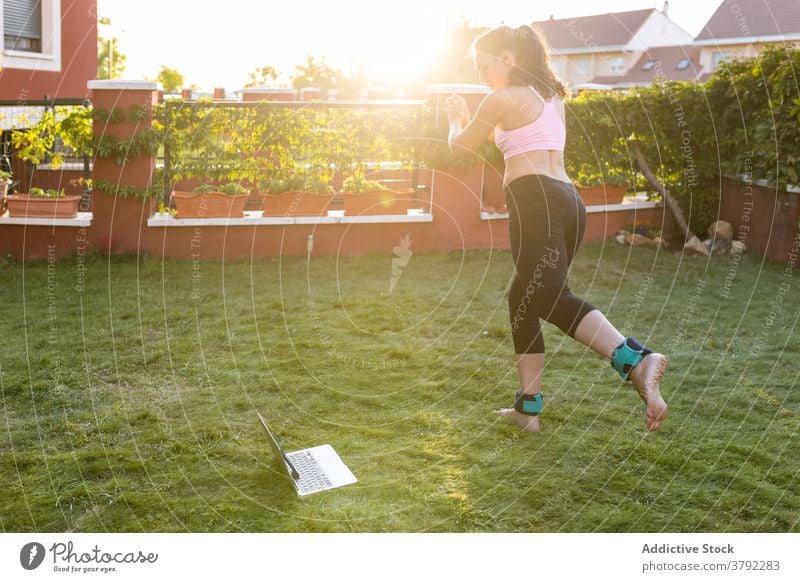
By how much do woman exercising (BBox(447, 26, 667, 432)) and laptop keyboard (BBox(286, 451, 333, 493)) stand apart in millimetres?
1109

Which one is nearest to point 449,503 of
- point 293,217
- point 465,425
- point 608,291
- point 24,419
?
point 465,425

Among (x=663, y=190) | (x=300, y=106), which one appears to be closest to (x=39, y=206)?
(x=300, y=106)

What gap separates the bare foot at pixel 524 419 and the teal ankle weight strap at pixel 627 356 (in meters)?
0.62

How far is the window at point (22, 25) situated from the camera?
38.8 feet

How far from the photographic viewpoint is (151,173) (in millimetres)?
8164

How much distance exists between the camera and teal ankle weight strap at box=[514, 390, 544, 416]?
4117 mm

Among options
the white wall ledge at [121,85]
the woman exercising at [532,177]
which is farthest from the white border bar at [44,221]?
the woman exercising at [532,177]

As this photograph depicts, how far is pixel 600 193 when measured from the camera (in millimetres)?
10148

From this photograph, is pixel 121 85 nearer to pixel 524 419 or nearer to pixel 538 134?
pixel 538 134

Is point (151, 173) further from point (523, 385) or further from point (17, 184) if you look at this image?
point (523, 385)

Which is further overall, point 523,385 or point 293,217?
point 293,217

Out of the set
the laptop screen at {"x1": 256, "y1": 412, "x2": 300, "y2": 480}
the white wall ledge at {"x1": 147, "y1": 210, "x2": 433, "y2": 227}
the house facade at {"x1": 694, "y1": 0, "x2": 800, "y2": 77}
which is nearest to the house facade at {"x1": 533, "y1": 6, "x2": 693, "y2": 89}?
the house facade at {"x1": 694, "y1": 0, "x2": 800, "y2": 77}

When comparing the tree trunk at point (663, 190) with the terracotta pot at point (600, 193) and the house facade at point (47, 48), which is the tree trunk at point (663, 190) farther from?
the house facade at point (47, 48)

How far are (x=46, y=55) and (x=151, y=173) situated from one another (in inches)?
226
